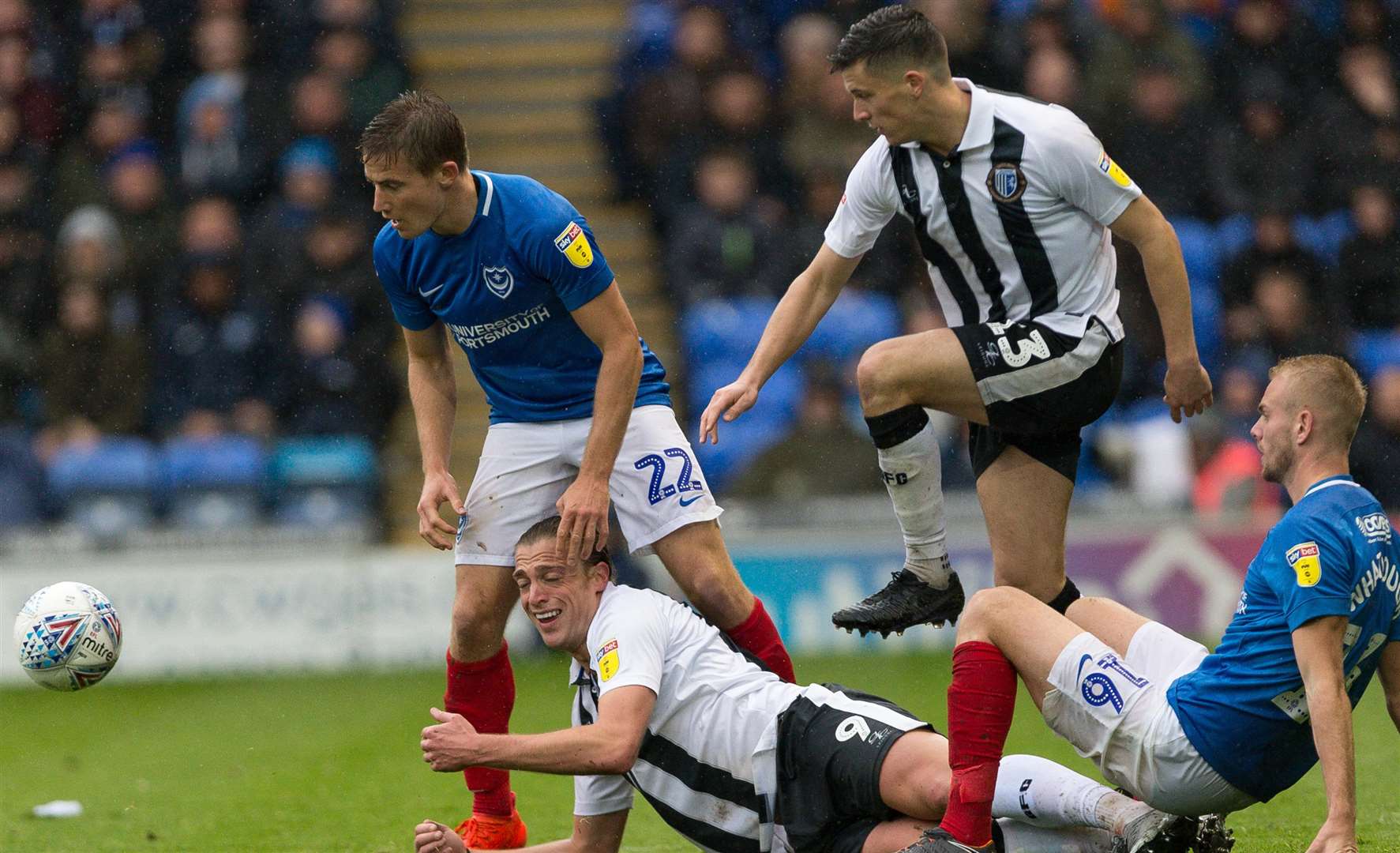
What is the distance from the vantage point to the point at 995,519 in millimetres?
5637

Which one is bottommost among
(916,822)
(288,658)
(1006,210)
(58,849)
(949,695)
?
(288,658)

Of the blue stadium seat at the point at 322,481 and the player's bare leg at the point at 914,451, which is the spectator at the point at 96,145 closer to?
the blue stadium seat at the point at 322,481

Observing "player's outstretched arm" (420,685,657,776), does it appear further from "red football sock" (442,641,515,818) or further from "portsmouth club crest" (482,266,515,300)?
"portsmouth club crest" (482,266,515,300)

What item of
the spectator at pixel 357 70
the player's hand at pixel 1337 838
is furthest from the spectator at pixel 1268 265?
the player's hand at pixel 1337 838

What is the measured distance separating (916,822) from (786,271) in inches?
293

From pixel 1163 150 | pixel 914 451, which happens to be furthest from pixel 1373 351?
pixel 914 451

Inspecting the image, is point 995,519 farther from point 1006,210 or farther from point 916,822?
point 916,822

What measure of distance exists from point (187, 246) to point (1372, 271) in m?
8.27

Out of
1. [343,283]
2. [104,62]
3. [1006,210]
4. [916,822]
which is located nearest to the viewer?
[916,822]

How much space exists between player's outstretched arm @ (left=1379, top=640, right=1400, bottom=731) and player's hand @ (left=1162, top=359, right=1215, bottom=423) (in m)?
1.13

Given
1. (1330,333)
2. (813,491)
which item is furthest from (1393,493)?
(813,491)

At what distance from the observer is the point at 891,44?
5203mm

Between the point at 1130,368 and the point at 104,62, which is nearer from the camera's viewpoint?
the point at 1130,368

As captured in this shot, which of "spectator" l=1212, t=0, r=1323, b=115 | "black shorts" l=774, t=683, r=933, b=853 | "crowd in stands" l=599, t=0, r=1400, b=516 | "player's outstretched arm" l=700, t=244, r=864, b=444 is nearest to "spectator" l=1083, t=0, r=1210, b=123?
"crowd in stands" l=599, t=0, r=1400, b=516
